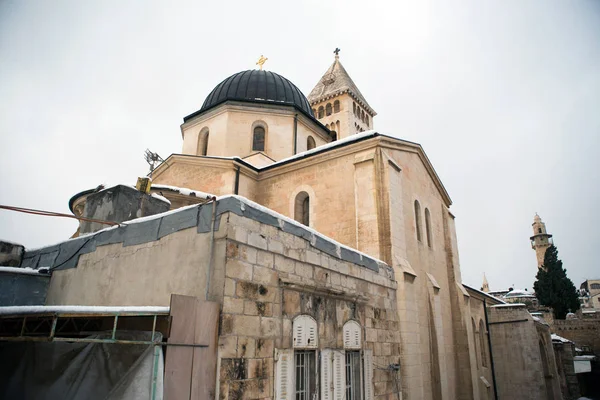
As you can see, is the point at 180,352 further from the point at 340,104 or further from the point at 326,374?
the point at 340,104

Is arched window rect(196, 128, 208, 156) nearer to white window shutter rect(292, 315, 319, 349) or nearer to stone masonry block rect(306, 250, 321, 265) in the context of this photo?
stone masonry block rect(306, 250, 321, 265)

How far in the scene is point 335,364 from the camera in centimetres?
740

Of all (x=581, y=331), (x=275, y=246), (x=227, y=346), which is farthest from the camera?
(x=581, y=331)

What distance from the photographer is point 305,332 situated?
22.2ft

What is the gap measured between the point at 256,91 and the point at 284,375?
14.3 meters

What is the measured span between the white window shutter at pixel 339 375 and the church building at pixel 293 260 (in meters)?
0.03

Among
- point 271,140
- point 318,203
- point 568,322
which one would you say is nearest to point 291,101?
point 271,140

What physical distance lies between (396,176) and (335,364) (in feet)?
21.3

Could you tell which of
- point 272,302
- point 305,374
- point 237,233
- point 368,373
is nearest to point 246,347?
point 272,302

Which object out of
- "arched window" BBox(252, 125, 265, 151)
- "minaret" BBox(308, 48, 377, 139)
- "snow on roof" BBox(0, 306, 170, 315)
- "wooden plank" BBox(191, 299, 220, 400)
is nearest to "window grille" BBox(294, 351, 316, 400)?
"wooden plank" BBox(191, 299, 220, 400)

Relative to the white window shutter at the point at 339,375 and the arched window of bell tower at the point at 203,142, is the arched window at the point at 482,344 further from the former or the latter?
the arched window of bell tower at the point at 203,142

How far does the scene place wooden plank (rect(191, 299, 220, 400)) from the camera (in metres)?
4.91

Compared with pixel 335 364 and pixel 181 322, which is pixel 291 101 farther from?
pixel 181 322

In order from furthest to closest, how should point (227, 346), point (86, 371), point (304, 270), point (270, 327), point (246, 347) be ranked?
point (304, 270) < point (270, 327) < point (246, 347) < point (227, 346) < point (86, 371)
